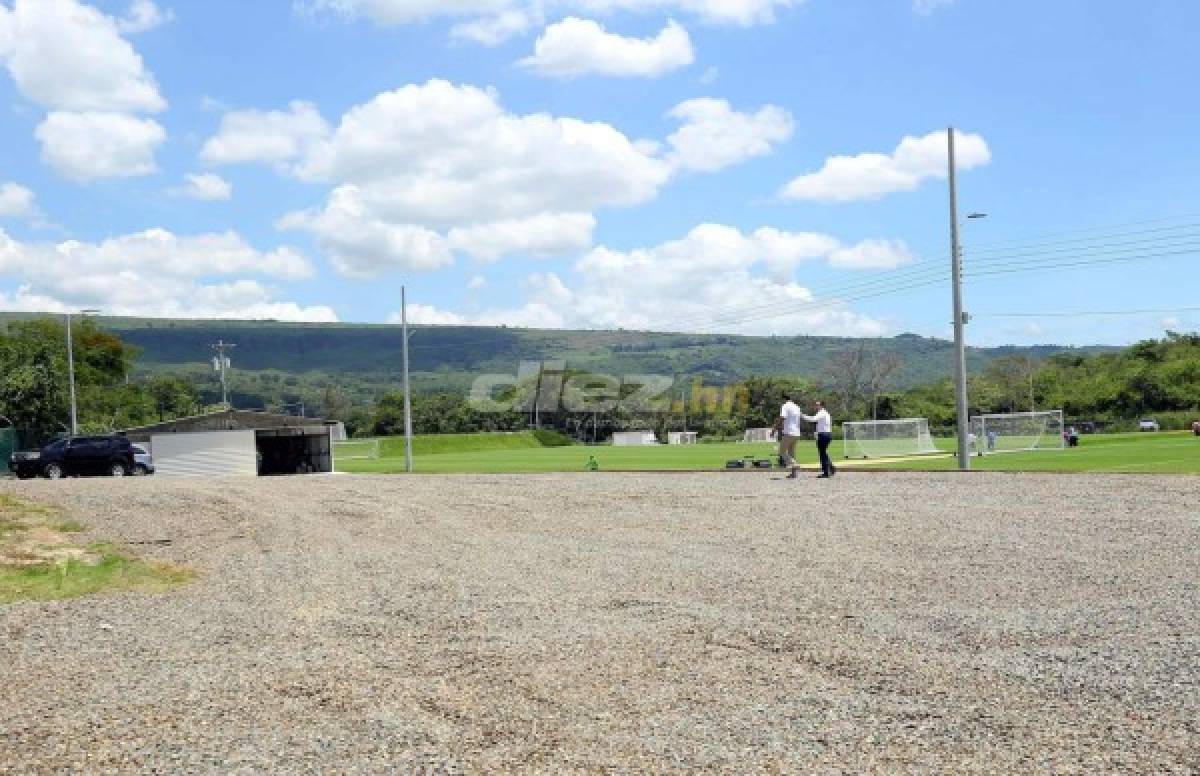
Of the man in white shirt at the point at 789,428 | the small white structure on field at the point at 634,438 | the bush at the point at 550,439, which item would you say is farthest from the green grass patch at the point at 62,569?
the small white structure on field at the point at 634,438

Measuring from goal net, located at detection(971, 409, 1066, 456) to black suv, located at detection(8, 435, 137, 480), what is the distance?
1350 inches

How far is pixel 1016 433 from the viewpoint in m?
48.0

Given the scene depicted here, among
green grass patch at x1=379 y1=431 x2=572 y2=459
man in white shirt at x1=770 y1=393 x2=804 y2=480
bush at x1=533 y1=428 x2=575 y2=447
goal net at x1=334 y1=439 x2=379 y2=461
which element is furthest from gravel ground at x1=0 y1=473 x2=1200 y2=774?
bush at x1=533 y1=428 x2=575 y2=447

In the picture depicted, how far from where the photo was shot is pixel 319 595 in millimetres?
11820

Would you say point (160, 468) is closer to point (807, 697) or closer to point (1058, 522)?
point (1058, 522)

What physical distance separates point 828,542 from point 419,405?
13398 cm

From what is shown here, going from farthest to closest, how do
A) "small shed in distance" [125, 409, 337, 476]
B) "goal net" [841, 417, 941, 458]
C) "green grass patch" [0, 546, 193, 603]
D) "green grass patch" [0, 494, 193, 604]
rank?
1. "small shed in distance" [125, 409, 337, 476]
2. "goal net" [841, 417, 941, 458]
3. "green grass patch" [0, 494, 193, 604]
4. "green grass patch" [0, 546, 193, 603]

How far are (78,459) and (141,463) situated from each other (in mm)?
3873

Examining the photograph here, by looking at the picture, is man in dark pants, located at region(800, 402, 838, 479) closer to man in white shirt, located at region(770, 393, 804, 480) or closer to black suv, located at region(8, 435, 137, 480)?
man in white shirt, located at region(770, 393, 804, 480)

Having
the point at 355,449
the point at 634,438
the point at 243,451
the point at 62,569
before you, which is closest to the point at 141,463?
the point at 243,451

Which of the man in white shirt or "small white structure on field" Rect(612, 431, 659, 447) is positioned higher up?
the man in white shirt

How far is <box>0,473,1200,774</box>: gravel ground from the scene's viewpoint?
6102 mm

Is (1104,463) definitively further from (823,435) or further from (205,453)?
(205,453)

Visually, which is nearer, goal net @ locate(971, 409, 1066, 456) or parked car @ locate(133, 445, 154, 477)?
parked car @ locate(133, 445, 154, 477)
